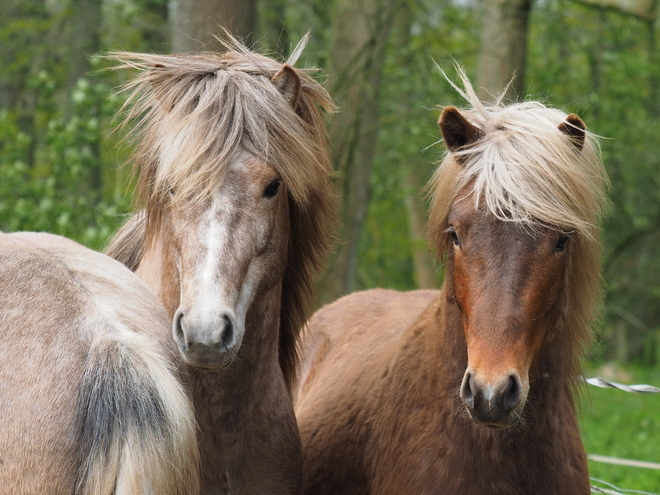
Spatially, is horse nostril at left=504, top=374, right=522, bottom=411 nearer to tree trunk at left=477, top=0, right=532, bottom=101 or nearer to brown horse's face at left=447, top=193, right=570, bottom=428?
brown horse's face at left=447, top=193, right=570, bottom=428

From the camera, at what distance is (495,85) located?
313 inches

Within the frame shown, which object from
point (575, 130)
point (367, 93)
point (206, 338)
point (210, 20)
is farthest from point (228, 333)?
point (367, 93)

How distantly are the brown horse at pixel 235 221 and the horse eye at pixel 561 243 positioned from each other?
0.98 meters

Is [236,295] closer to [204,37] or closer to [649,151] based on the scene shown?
[204,37]

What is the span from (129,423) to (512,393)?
1277 mm

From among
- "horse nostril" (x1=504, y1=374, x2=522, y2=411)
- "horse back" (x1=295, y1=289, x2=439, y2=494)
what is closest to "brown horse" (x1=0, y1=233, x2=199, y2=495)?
"horse nostril" (x1=504, y1=374, x2=522, y2=411)

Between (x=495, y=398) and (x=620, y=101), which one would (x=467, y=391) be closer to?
(x=495, y=398)

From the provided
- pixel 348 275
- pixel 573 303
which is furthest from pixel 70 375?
pixel 348 275

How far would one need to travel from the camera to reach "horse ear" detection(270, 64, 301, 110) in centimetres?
325

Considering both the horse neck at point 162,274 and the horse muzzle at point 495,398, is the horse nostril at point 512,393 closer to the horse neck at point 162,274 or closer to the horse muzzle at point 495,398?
the horse muzzle at point 495,398

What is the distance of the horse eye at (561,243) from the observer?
118 inches

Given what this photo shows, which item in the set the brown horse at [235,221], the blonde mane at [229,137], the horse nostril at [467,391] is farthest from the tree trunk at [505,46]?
the horse nostril at [467,391]

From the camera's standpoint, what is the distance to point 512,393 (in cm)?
273

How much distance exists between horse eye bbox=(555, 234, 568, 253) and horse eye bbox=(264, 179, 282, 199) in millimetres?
1069
